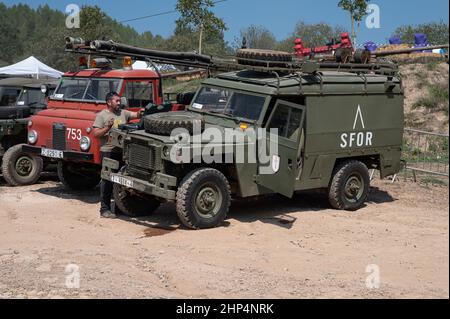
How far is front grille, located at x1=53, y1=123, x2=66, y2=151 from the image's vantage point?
1004cm

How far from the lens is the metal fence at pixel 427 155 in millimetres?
12547

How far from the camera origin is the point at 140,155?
8.43 m

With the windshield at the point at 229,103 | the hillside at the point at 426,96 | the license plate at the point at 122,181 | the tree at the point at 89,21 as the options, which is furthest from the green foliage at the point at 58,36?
the hillside at the point at 426,96

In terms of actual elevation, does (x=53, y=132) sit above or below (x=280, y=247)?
above

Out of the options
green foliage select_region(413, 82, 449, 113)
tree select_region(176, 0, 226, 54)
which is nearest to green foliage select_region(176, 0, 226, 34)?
tree select_region(176, 0, 226, 54)

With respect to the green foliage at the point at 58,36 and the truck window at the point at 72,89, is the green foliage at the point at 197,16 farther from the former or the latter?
the truck window at the point at 72,89

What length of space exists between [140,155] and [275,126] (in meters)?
1.90

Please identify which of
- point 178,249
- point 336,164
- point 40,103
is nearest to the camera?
point 178,249

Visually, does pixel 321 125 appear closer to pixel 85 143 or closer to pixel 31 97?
pixel 85 143

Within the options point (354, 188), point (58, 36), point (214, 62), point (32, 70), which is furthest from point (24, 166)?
point (58, 36)

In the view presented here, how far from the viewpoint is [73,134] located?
990cm

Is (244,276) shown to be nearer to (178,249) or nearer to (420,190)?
(178,249)
